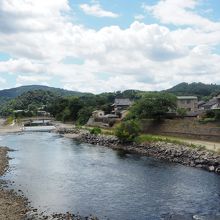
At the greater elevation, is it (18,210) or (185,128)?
(185,128)

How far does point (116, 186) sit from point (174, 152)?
12531mm

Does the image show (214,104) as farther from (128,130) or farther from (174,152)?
(174,152)

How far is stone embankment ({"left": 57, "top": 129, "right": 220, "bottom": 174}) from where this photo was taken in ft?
97.8

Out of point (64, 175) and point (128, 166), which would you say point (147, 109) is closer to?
point (128, 166)

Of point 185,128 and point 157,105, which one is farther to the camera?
point 157,105

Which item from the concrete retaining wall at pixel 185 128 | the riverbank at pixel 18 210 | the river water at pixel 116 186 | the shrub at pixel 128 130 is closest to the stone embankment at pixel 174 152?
the shrub at pixel 128 130

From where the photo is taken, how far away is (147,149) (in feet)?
129

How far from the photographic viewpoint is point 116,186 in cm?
2375

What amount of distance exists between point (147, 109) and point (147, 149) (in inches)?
428

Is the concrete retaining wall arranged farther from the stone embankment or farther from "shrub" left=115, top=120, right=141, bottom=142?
"shrub" left=115, top=120, right=141, bottom=142

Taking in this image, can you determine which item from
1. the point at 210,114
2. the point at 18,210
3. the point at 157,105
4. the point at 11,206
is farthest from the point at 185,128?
the point at 18,210

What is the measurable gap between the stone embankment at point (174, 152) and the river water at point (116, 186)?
4.54ft

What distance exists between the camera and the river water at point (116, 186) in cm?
1884

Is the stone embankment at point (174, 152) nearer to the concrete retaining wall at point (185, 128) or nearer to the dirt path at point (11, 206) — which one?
the concrete retaining wall at point (185, 128)
